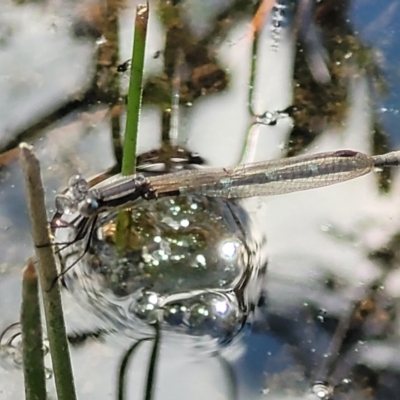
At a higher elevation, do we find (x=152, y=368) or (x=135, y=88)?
(x=135, y=88)

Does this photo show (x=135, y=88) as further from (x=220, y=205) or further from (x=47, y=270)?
(x=220, y=205)

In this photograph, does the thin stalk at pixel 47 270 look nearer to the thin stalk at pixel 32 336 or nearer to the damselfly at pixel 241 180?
the thin stalk at pixel 32 336

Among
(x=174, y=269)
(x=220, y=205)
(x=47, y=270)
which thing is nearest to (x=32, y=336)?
(x=47, y=270)

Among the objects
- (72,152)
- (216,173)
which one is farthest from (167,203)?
(72,152)

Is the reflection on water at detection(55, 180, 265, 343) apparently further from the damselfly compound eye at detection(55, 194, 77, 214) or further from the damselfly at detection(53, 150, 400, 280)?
the damselfly compound eye at detection(55, 194, 77, 214)

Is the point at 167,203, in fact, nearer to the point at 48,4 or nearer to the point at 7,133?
the point at 7,133

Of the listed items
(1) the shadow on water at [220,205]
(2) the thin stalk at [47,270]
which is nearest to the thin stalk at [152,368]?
(1) the shadow on water at [220,205]
